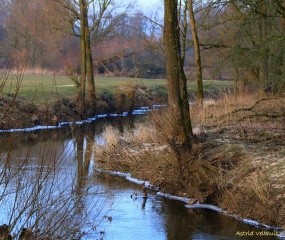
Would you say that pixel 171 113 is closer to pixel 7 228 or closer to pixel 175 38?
pixel 175 38

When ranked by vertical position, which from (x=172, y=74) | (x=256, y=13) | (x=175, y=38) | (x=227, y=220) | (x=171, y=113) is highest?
(x=256, y=13)

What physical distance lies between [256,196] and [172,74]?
155 inches

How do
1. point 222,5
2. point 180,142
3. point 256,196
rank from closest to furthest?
point 256,196, point 180,142, point 222,5

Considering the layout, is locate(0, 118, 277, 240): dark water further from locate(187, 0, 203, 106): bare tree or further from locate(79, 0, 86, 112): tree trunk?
locate(79, 0, 86, 112): tree trunk

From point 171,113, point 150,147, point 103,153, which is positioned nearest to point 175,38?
point 171,113

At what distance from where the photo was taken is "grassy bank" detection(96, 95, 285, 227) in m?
9.59

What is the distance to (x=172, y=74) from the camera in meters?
12.2

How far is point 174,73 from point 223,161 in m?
2.39

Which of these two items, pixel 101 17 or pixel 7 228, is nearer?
pixel 7 228

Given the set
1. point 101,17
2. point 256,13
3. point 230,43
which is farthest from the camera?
point 101,17

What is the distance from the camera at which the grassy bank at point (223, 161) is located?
959 cm

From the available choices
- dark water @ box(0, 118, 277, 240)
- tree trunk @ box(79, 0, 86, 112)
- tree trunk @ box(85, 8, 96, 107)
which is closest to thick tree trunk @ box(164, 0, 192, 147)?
dark water @ box(0, 118, 277, 240)

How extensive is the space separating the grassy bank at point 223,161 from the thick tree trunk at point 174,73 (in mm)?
337

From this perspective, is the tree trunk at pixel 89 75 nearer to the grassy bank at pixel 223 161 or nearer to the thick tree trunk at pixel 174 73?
the grassy bank at pixel 223 161
